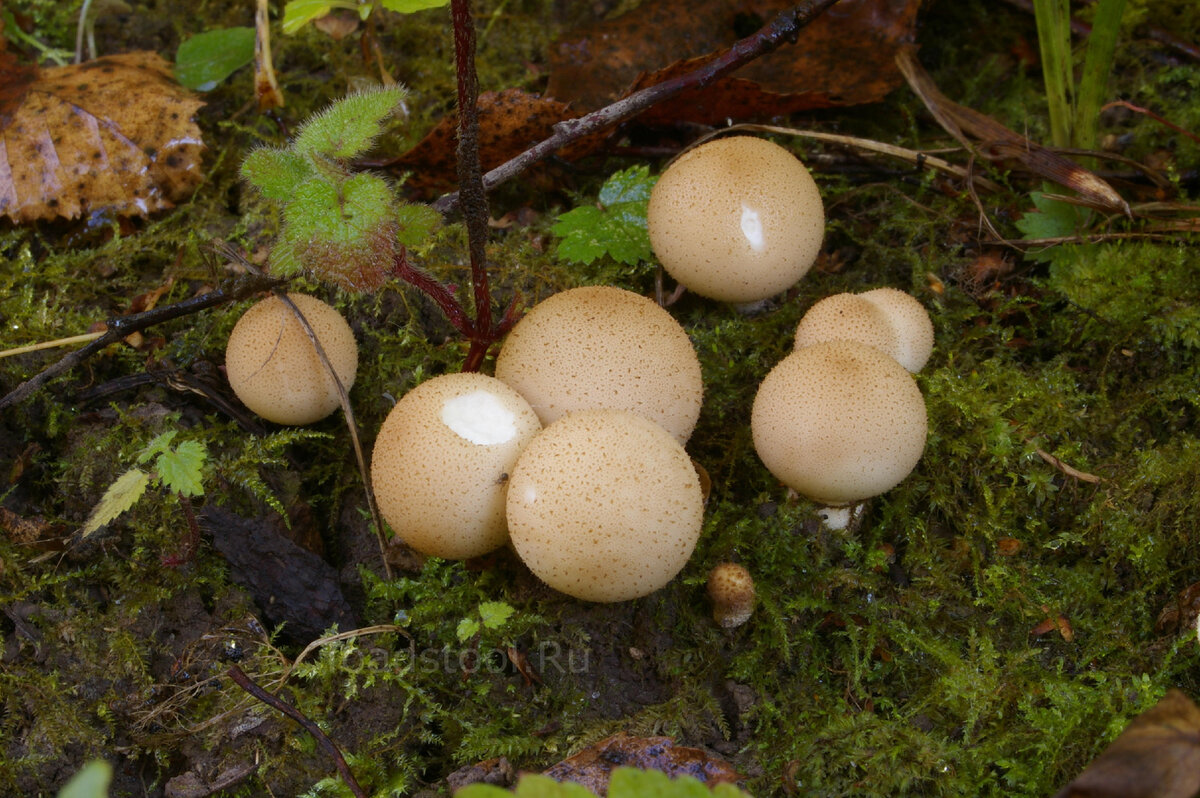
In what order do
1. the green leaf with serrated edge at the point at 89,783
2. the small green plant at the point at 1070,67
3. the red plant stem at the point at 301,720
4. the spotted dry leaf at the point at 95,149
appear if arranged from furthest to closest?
the spotted dry leaf at the point at 95,149
the small green plant at the point at 1070,67
the red plant stem at the point at 301,720
the green leaf with serrated edge at the point at 89,783

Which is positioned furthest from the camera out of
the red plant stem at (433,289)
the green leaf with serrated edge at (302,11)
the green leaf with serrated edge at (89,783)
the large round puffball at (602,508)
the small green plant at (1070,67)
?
the green leaf with serrated edge at (302,11)

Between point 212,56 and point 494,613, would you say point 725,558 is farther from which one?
point 212,56

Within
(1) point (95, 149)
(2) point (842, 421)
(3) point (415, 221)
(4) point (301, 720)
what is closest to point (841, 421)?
(2) point (842, 421)

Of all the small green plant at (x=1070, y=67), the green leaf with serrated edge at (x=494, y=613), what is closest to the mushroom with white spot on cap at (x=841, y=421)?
the green leaf with serrated edge at (x=494, y=613)

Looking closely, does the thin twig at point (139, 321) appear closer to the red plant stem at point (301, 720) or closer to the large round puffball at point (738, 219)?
the red plant stem at point (301, 720)

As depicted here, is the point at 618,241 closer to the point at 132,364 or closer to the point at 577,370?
the point at 577,370

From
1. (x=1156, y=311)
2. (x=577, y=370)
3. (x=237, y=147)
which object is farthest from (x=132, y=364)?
(x=1156, y=311)

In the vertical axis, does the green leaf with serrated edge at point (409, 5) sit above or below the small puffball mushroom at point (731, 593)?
above
